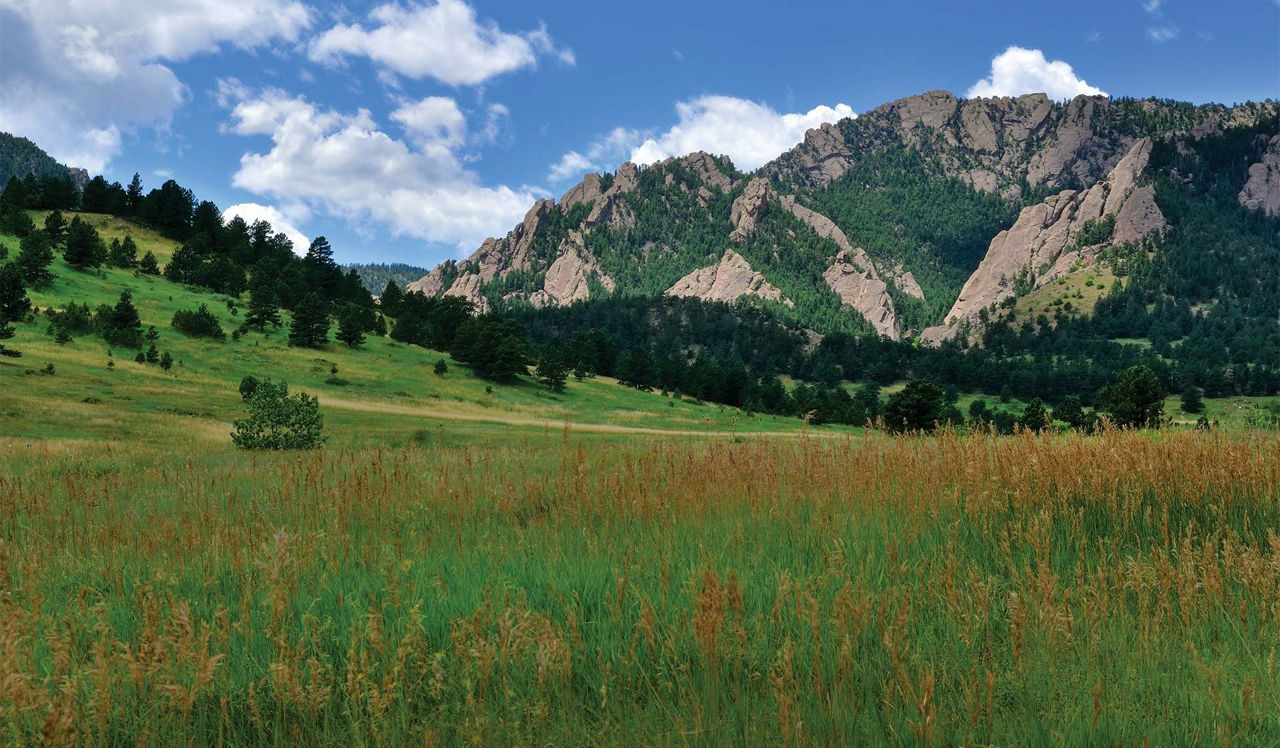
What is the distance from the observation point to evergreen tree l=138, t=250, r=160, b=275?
97125 mm

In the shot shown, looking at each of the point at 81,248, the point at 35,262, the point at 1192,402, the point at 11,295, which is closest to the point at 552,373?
the point at 11,295

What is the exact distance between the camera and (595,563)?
13.8ft

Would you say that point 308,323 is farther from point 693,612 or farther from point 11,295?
point 693,612

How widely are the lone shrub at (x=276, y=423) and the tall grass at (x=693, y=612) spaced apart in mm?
22197

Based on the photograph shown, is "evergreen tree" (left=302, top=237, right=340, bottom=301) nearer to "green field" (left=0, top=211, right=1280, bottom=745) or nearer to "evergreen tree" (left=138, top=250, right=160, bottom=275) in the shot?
Result: "evergreen tree" (left=138, top=250, right=160, bottom=275)

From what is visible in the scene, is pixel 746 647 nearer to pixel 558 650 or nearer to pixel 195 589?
pixel 558 650

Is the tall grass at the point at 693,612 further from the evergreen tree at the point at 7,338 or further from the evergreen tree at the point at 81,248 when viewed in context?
the evergreen tree at the point at 81,248

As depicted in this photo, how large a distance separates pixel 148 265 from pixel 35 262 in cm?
2526

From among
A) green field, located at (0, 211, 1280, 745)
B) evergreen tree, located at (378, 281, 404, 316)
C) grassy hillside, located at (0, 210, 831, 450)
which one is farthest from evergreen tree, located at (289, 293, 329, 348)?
green field, located at (0, 211, 1280, 745)

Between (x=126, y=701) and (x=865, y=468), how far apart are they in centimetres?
591

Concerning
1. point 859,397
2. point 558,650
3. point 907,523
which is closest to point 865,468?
point 907,523

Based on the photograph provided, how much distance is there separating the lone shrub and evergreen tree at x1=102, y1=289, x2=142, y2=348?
53.1 m

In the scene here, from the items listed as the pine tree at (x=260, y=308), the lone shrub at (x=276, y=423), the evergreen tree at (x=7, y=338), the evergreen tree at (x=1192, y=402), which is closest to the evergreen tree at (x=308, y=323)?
the pine tree at (x=260, y=308)

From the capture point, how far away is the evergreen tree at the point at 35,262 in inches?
2881
